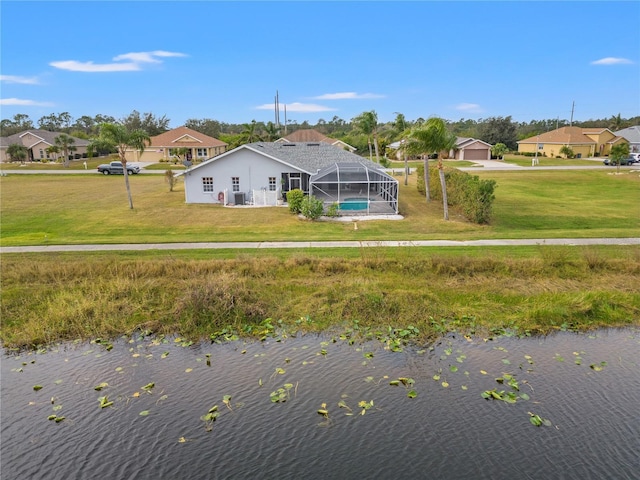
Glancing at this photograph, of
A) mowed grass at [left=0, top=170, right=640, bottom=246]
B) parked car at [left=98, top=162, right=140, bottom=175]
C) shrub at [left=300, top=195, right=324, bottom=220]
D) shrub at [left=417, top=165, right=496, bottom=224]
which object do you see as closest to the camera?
mowed grass at [left=0, top=170, right=640, bottom=246]

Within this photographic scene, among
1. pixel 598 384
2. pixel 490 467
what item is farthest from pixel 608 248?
pixel 490 467

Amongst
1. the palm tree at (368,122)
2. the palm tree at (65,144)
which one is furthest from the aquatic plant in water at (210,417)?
the palm tree at (65,144)

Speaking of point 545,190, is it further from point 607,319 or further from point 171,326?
point 171,326

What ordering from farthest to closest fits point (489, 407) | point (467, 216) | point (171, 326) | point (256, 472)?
point (467, 216), point (171, 326), point (489, 407), point (256, 472)

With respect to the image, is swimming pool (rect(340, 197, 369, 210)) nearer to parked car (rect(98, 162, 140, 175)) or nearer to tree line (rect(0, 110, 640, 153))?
tree line (rect(0, 110, 640, 153))

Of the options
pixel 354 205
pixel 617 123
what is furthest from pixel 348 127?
pixel 354 205

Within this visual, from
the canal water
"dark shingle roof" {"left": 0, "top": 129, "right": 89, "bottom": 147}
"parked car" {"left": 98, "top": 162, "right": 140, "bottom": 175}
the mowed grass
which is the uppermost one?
"dark shingle roof" {"left": 0, "top": 129, "right": 89, "bottom": 147}

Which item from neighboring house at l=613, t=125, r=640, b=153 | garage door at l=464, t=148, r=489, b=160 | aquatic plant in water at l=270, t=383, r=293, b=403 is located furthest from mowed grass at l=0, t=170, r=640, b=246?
neighboring house at l=613, t=125, r=640, b=153
